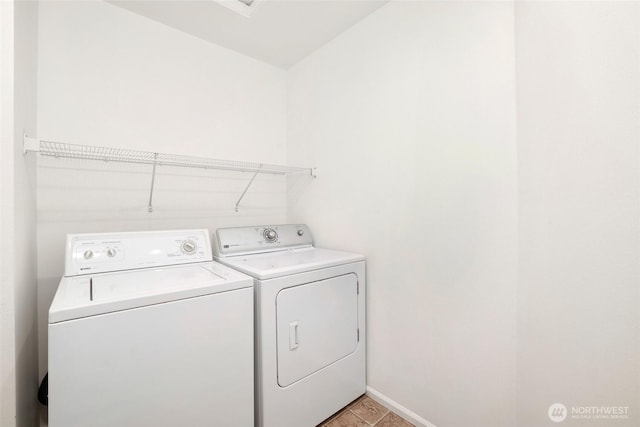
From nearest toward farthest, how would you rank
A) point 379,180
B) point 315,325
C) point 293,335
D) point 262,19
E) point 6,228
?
1. point 6,228
2. point 293,335
3. point 315,325
4. point 379,180
5. point 262,19

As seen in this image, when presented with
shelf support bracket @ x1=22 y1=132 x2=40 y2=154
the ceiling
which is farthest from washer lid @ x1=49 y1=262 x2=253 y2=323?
the ceiling

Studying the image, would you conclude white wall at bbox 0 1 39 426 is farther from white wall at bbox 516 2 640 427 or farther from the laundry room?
white wall at bbox 516 2 640 427

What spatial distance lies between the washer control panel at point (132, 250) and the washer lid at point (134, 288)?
0.16ft

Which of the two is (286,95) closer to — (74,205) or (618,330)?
(74,205)

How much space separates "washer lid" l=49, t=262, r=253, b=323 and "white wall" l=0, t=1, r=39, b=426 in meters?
0.15

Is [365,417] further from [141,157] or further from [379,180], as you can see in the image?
[141,157]

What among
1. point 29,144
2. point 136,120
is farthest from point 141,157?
point 29,144

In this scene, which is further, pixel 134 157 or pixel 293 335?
pixel 134 157

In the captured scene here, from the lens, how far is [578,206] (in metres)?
0.95

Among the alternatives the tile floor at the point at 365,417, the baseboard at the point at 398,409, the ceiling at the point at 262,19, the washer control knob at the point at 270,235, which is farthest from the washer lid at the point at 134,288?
the ceiling at the point at 262,19

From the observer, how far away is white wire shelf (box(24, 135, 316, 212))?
1.37 metres

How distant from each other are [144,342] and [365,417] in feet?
4.43

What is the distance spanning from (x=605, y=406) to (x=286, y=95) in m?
2.79

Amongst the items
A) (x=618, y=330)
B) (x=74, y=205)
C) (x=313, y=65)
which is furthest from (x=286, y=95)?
(x=618, y=330)
